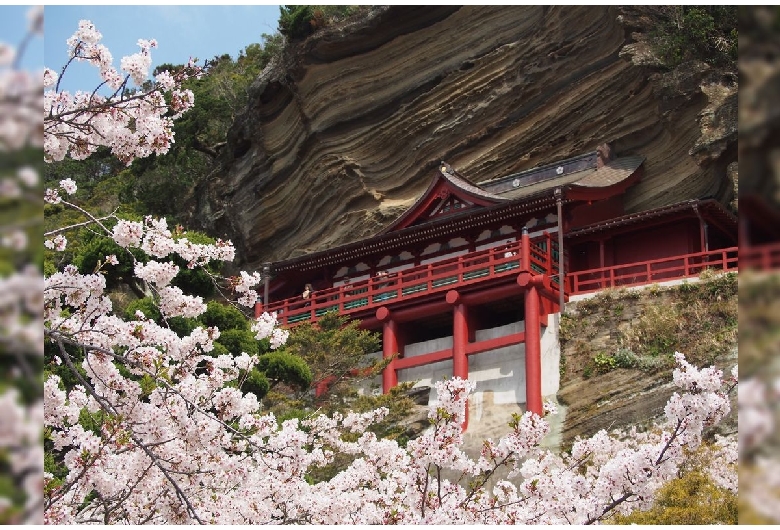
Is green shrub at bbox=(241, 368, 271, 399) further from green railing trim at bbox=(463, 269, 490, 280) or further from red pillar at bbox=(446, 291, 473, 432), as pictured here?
green railing trim at bbox=(463, 269, 490, 280)

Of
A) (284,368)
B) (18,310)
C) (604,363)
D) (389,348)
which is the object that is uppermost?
(389,348)

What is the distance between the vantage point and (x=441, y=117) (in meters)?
27.0

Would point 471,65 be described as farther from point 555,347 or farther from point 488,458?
point 488,458

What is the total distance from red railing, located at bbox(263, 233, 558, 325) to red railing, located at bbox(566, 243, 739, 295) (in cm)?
79

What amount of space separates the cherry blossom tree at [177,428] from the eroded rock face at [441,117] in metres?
14.0

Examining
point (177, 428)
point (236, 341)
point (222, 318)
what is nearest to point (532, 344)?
point (236, 341)

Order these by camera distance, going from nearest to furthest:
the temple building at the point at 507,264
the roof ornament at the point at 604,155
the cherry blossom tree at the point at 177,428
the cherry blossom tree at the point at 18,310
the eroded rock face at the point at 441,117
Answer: the cherry blossom tree at the point at 18,310
the cherry blossom tree at the point at 177,428
the temple building at the point at 507,264
the eroded rock face at the point at 441,117
the roof ornament at the point at 604,155

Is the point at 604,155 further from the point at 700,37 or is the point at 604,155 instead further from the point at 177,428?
the point at 177,428

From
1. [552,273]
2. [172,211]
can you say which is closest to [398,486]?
[552,273]

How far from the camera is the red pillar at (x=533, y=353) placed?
19.1 meters

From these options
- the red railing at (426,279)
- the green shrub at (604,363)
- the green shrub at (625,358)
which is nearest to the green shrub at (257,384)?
the red railing at (426,279)

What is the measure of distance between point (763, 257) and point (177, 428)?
549cm

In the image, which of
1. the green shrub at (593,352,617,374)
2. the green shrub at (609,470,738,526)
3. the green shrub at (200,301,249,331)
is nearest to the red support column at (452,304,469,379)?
the green shrub at (593,352,617,374)

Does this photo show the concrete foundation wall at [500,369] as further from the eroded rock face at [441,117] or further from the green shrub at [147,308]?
the green shrub at [147,308]
